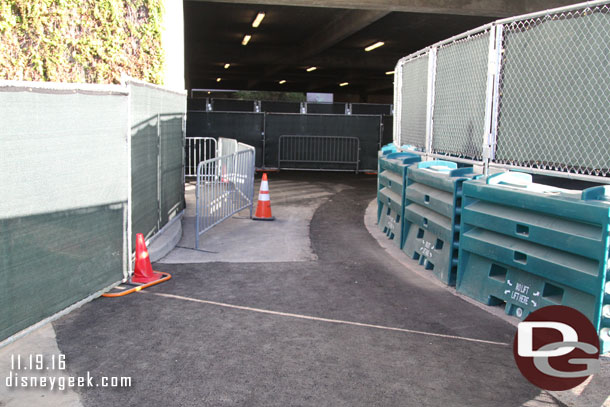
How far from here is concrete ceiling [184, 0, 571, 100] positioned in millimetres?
18266

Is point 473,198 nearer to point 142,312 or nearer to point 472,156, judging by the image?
point 472,156

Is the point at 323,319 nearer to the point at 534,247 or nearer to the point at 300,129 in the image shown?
the point at 534,247

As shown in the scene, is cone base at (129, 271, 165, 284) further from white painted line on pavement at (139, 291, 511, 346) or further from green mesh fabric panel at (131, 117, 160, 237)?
green mesh fabric panel at (131, 117, 160, 237)

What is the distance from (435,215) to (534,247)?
7.13 ft

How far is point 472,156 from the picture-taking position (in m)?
7.35

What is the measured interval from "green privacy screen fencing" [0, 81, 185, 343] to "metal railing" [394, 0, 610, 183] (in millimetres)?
4267

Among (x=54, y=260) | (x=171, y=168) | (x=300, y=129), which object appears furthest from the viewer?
(x=300, y=129)

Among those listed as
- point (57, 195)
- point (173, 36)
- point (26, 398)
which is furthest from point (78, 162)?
point (173, 36)

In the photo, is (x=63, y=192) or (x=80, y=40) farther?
(x=80, y=40)

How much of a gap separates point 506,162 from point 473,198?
572 millimetres

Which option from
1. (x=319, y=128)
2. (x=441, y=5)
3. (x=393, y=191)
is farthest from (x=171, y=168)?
(x=319, y=128)

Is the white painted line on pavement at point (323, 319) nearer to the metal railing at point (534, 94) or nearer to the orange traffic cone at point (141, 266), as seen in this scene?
the orange traffic cone at point (141, 266)

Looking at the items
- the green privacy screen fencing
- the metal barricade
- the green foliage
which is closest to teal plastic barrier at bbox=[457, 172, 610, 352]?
the green privacy screen fencing

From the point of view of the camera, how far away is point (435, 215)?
24.8 ft
